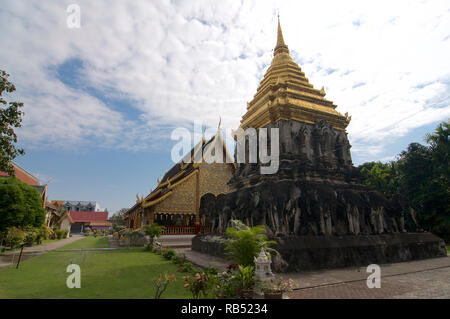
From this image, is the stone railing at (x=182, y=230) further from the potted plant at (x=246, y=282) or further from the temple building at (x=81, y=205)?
the temple building at (x=81, y=205)

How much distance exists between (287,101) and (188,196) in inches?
465

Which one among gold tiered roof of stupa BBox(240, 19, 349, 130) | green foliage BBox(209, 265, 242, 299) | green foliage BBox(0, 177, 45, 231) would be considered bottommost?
green foliage BBox(209, 265, 242, 299)

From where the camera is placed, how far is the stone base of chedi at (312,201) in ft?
26.5

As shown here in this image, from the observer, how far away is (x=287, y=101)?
37.2ft

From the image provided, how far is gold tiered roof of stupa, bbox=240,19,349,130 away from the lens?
11424 millimetres

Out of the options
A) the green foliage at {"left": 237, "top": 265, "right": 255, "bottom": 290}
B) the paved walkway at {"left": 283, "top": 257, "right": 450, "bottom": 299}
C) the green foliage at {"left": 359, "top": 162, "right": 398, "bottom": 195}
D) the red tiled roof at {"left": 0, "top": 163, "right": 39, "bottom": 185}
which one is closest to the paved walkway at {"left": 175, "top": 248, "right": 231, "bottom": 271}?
the green foliage at {"left": 237, "top": 265, "right": 255, "bottom": 290}

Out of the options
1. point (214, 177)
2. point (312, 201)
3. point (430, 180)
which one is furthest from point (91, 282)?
point (430, 180)

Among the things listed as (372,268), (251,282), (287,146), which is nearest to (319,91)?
(287,146)

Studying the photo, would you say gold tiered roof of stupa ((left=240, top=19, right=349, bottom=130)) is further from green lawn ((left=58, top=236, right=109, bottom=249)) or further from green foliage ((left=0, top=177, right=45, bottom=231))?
green foliage ((left=0, top=177, right=45, bottom=231))

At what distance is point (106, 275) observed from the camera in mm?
6543

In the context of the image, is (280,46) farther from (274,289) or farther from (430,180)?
(274,289)

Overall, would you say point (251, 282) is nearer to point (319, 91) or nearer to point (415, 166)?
point (319, 91)

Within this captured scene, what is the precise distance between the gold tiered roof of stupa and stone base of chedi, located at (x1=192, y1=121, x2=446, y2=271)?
0.54 metres
